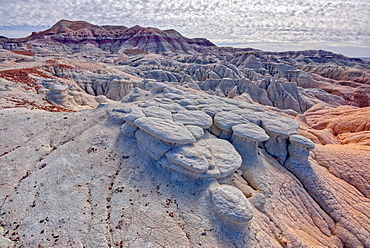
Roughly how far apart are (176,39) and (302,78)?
3103 inches

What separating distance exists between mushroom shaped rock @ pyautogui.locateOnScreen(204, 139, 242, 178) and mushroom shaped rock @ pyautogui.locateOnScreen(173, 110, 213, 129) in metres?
0.82

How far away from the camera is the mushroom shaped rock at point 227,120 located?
29.7 feet

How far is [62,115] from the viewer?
33.3 feet

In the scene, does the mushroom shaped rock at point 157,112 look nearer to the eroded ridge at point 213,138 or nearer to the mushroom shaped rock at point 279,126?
the eroded ridge at point 213,138

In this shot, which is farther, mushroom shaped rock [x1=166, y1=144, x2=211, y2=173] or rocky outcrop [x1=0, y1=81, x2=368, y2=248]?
mushroom shaped rock [x1=166, y1=144, x2=211, y2=173]

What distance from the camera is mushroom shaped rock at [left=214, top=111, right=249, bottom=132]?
9.05 meters

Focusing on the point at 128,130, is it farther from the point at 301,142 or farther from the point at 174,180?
the point at 301,142

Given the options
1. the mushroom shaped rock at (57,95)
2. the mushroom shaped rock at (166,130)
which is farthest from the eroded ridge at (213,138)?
the mushroom shaped rock at (57,95)

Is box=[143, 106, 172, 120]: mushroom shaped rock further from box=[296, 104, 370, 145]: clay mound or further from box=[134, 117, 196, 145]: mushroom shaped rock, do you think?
box=[296, 104, 370, 145]: clay mound

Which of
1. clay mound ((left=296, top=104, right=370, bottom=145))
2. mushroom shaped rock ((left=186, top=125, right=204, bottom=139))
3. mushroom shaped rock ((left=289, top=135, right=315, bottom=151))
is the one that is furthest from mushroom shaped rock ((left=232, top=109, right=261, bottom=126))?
clay mound ((left=296, top=104, right=370, bottom=145))

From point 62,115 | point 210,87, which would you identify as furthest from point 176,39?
point 62,115

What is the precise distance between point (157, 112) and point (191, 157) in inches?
123

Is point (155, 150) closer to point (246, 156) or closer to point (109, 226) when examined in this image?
point (109, 226)

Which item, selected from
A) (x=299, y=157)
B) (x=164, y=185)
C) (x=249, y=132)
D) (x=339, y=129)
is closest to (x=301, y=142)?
(x=299, y=157)
